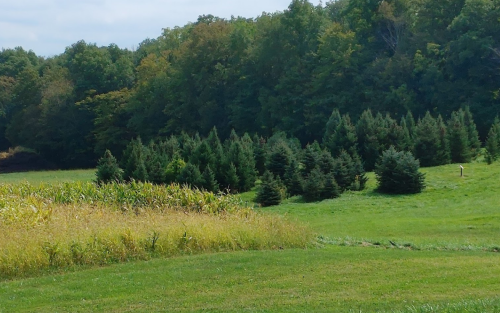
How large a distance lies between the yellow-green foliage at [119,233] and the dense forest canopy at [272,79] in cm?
3825

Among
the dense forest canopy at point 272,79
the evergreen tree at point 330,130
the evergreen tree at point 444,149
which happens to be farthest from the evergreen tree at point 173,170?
the dense forest canopy at point 272,79

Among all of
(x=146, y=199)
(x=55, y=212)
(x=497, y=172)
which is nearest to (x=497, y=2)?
(x=497, y=172)

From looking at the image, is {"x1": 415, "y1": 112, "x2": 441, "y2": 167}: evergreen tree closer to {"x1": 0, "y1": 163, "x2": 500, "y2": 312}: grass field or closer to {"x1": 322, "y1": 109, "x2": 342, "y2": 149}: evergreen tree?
{"x1": 322, "y1": 109, "x2": 342, "y2": 149}: evergreen tree

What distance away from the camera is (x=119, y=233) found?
45.2ft

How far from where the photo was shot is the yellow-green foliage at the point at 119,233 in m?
13.0

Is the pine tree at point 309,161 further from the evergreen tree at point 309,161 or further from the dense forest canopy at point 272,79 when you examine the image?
the dense forest canopy at point 272,79

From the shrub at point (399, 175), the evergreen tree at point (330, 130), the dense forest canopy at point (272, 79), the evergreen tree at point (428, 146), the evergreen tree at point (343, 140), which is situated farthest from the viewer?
the dense forest canopy at point (272, 79)

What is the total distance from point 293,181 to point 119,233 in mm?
18016

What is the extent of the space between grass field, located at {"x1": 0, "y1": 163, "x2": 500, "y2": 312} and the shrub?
11874 mm

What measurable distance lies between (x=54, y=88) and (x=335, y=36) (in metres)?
39.5

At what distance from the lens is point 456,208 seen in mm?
24359

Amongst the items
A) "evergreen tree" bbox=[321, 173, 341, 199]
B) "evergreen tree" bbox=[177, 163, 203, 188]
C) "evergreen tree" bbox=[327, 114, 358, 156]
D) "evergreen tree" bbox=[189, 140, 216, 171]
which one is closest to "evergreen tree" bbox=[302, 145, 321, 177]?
"evergreen tree" bbox=[321, 173, 341, 199]

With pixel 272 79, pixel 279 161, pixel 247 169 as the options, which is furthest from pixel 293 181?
pixel 272 79

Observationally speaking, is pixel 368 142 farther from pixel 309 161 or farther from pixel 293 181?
pixel 293 181
